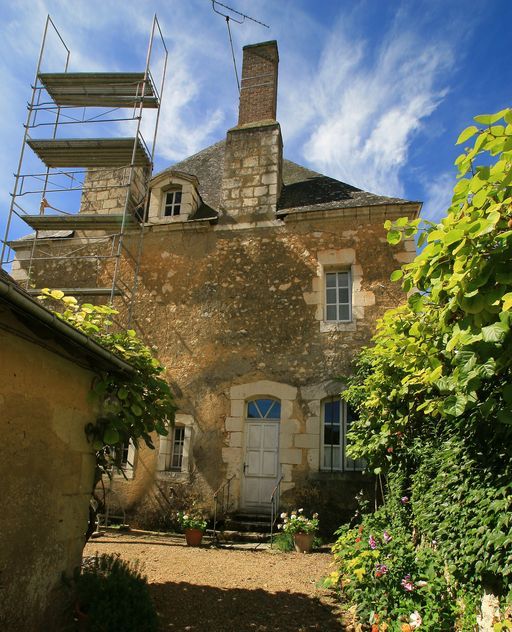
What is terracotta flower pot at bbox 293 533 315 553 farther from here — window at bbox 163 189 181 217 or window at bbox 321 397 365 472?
window at bbox 163 189 181 217

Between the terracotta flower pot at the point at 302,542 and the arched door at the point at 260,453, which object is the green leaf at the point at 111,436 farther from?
the arched door at the point at 260,453

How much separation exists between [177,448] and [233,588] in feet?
13.9

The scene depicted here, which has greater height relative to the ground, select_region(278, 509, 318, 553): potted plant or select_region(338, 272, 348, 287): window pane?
select_region(338, 272, 348, 287): window pane

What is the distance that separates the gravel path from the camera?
13.4 feet

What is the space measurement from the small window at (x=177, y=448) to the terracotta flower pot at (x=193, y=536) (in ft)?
5.62

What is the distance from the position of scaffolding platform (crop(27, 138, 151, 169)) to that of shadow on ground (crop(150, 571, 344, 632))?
813cm

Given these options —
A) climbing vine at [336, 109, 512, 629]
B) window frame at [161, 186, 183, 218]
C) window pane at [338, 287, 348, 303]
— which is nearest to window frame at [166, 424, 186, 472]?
window pane at [338, 287, 348, 303]

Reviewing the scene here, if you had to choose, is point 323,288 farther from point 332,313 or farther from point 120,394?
point 120,394

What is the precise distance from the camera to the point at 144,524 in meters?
8.44

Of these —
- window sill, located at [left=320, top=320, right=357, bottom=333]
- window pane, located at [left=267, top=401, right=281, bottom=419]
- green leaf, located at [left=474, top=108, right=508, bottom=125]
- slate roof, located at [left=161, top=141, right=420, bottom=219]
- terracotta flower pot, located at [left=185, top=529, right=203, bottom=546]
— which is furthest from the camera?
slate roof, located at [left=161, top=141, right=420, bottom=219]

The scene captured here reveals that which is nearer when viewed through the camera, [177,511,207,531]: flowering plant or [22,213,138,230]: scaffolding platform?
[177,511,207,531]: flowering plant

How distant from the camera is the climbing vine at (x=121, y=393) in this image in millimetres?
4008

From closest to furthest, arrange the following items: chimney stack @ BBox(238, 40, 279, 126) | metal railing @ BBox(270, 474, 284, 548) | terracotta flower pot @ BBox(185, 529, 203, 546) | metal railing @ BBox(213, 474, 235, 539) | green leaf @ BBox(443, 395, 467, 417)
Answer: green leaf @ BBox(443, 395, 467, 417), terracotta flower pot @ BBox(185, 529, 203, 546), metal railing @ BBox(270, 474, 284, 548), metal railing @ BBox(213, 474, 235, 539), chimney stack @ BBox(238, 40, 279, 126)

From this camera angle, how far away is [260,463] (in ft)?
28.1
